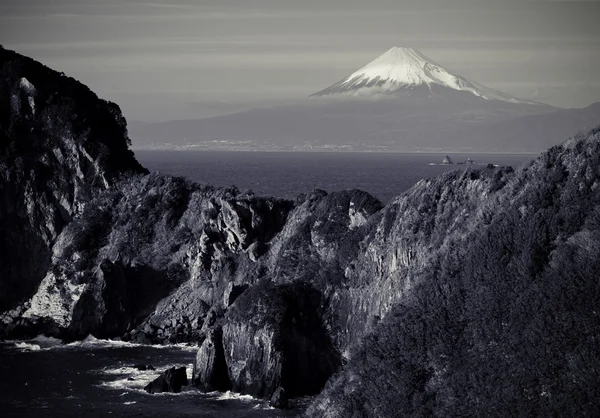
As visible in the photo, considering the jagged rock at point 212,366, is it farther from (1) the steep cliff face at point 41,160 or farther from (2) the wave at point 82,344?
(1) the steep cliff face at point 41,160

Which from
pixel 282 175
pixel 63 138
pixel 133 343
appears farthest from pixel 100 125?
pixel 282 175

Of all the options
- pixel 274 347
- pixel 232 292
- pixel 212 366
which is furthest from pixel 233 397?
pixel 232 292

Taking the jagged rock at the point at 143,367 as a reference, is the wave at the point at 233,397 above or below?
below

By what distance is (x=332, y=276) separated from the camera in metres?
64.4

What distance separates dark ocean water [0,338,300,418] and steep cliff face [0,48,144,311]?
10.4 m

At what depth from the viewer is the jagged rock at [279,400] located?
54.7 metres

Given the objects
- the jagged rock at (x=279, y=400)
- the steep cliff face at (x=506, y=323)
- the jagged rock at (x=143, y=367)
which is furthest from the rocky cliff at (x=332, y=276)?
the jagged rock at (x=143, y=367)

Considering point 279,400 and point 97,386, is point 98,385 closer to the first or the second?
point 97,386

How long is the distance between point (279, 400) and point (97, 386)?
11.2 meters

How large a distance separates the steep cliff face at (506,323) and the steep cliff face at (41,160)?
38261mm

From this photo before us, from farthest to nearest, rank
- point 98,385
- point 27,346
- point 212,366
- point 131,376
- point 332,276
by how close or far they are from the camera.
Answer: point 27,346 → point 332,276 → point 131,376 → point 98,385 → point 212,366

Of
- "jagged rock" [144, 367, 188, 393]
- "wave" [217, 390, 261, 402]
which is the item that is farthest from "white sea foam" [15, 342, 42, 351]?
"wave" [217, 390, 261, 402]

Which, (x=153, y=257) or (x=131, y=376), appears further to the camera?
(x=153, y=257)

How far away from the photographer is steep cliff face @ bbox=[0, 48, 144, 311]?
7981 centimetres
